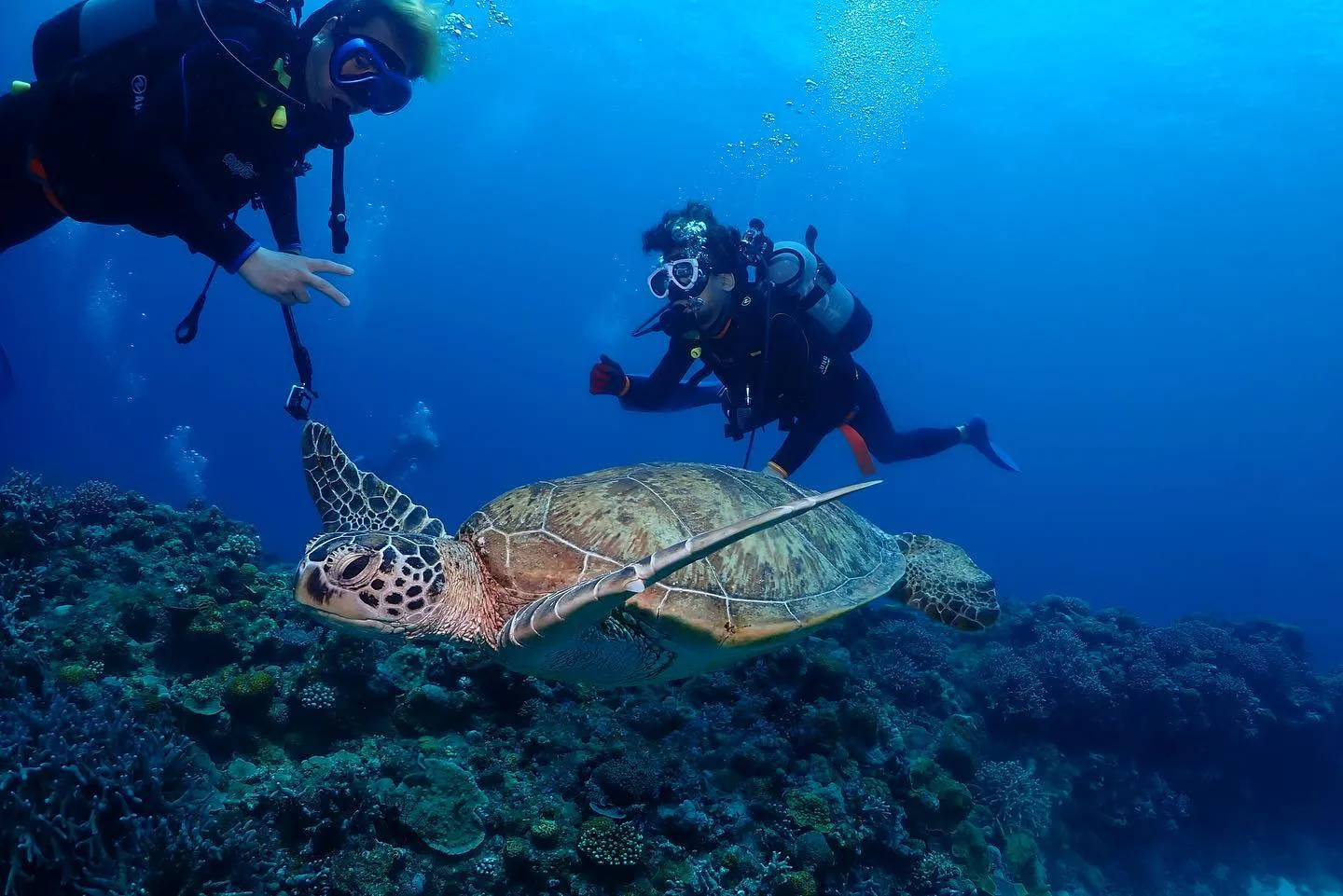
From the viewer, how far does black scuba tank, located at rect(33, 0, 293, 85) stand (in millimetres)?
3289

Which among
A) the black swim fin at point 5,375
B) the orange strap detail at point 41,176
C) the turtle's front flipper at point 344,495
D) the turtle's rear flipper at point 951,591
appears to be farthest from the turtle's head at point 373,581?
the turtle's rear flipper at point 951,591

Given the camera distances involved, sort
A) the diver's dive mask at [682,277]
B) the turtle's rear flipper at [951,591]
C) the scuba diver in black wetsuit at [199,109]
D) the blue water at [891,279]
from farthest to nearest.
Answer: the blue water at [891,279] → the diver's dive mask at [682,277] → the turtle's rear flipper at [951,591] → the scuba diver in black wetsuit at [199,109]

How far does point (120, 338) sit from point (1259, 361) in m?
134

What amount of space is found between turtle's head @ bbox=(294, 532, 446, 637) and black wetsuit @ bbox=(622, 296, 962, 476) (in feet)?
12.3

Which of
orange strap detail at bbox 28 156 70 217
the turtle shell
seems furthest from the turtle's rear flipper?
orange strap detail at bbox 28 156 70 217

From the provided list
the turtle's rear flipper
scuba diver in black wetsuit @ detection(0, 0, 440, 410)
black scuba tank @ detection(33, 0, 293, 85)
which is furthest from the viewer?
the turtle's rear flipper

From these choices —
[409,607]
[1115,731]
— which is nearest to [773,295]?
[409,607]

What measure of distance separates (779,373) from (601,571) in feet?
12.4

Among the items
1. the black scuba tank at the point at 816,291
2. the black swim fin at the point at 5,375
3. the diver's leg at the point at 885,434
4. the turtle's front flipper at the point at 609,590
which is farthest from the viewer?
the diver's leg at the point at 885,434

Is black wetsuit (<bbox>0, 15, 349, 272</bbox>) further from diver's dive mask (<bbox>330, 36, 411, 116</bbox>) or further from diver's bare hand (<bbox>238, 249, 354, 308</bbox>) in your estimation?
diver's dive mask (<bbox>330, 36, 411, 116</bbox>)

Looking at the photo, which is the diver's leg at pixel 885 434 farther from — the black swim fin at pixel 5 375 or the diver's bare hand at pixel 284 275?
the black swim fin at pixel 5 375

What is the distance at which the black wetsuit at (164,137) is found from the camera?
2.88 metres

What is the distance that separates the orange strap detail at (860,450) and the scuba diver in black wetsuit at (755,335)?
0.02 meters

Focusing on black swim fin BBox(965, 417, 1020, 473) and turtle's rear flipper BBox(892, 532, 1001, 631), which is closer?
turtle's rear flipper BBox(892, 532, 1001, 631)
